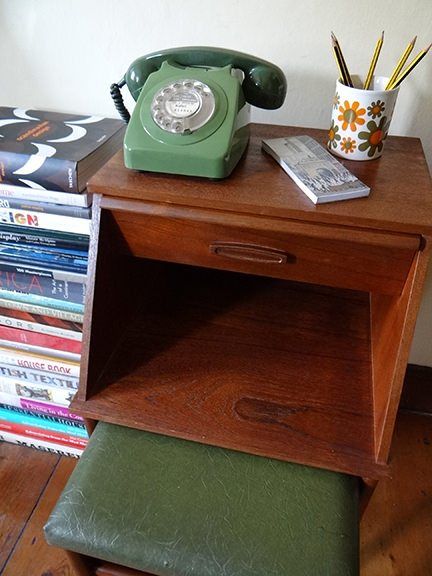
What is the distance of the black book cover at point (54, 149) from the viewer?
73cm

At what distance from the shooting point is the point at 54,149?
757mm

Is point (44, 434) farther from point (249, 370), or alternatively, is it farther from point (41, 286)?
point (249, 370)

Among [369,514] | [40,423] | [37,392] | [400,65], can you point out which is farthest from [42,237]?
[369,514]

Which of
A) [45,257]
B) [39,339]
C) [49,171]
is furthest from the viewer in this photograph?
[39,339]

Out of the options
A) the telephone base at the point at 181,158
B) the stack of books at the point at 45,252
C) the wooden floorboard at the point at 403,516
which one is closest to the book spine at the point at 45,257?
the stack of books at the point at 45,252

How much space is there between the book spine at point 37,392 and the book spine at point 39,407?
10mm

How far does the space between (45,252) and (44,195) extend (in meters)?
0.11

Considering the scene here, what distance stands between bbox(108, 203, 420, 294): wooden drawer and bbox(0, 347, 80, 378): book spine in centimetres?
38

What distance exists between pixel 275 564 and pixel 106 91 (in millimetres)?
825

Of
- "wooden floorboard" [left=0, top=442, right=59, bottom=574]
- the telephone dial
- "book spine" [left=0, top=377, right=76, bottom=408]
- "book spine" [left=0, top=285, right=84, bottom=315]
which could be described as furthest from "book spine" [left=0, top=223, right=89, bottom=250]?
"wooden floorboard" [left=0, top=442, right=59, bottom=574]

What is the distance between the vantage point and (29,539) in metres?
1.01

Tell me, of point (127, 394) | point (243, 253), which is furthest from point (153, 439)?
point (243, 253)

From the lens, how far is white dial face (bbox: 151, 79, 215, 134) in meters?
0.63

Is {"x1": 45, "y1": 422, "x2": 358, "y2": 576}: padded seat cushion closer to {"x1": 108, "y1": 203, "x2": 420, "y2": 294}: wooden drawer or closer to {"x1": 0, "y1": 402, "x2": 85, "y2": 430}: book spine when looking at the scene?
{"x1": 108, "y1": 203, "x2": 420, "y2": 294}: wooden drawer
